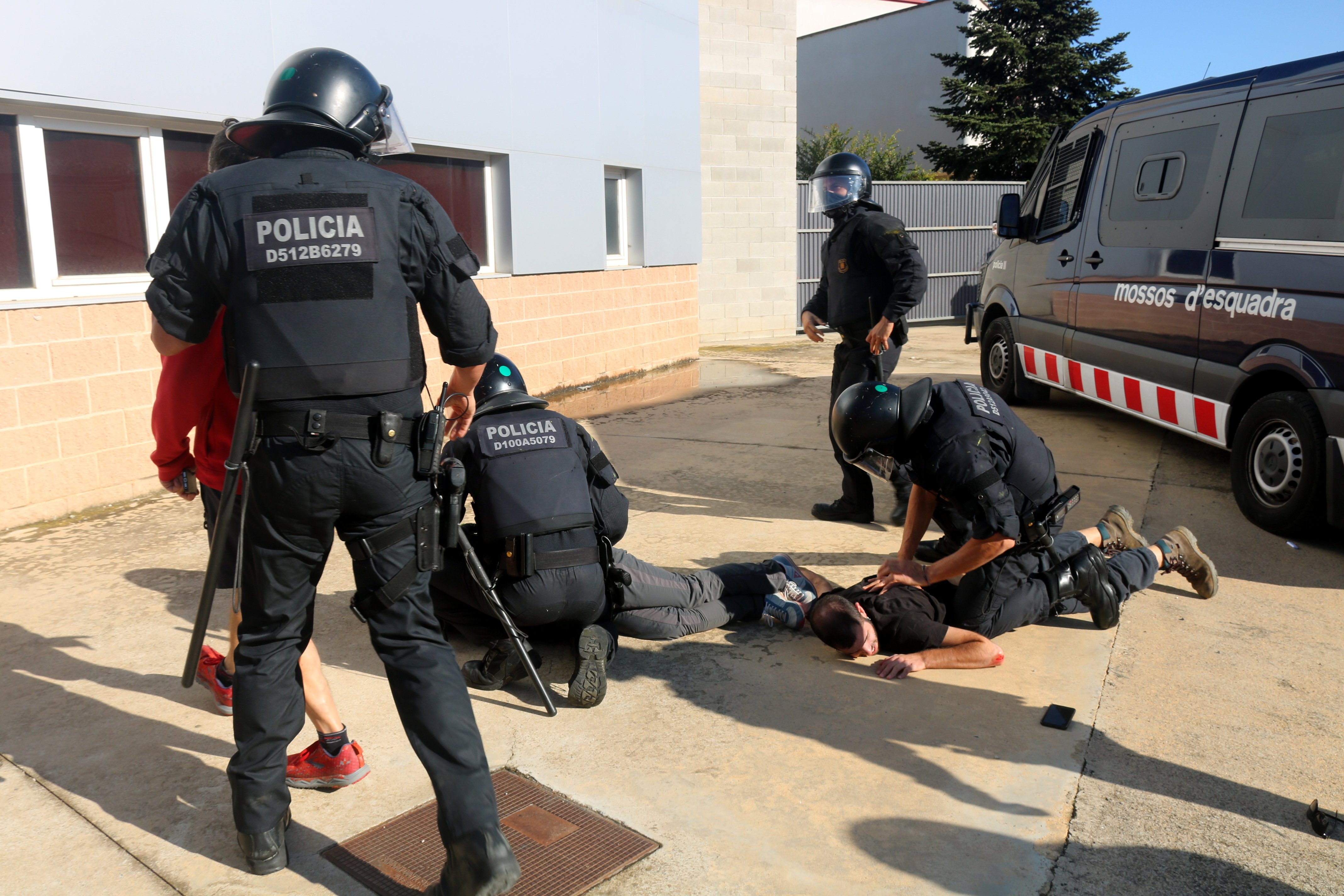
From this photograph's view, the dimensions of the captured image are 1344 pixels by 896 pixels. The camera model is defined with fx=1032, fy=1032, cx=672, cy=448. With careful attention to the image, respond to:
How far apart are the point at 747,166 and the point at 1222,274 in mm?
9131

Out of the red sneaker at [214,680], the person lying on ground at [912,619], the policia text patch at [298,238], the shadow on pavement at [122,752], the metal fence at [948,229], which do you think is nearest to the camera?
the policia text patch at [298,238]

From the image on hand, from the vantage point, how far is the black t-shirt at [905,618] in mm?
3805

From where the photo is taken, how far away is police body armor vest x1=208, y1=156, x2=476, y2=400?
7.64ft

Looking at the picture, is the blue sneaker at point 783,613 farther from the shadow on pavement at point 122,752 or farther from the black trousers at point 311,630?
the shadow on pavement at point 122,752

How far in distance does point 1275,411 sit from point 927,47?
87.9 feet

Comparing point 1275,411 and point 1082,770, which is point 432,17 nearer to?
point 1275,411

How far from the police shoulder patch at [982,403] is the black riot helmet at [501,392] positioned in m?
1.58

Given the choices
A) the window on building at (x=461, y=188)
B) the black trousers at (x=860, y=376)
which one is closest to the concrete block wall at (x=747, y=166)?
the window on building at (x=461, y=188)

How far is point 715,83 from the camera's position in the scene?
13500mm

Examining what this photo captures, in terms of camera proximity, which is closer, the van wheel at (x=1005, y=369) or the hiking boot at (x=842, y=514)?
the hiking boot at (x=842, y=514)

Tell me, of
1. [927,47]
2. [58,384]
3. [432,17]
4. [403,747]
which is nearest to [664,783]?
[403,747]

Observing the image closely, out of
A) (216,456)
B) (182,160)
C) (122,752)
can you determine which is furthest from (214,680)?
(182,160)

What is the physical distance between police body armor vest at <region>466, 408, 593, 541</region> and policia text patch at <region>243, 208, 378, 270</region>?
4.24 feet

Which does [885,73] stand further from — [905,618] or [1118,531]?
[905,618]
